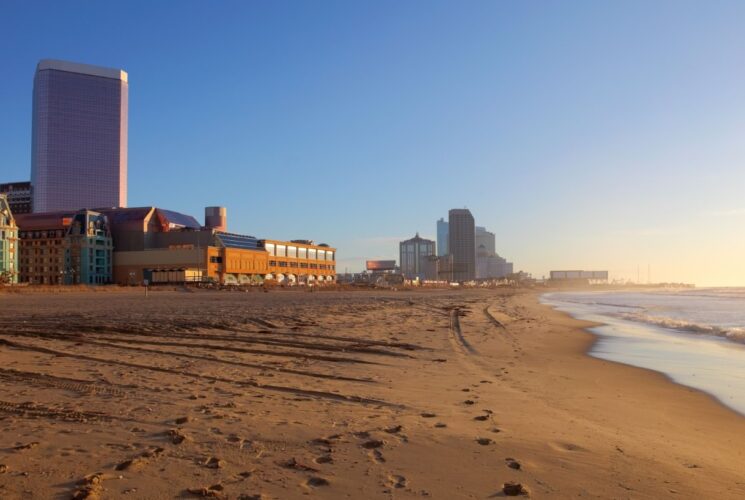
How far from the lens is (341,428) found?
6875 millimetres

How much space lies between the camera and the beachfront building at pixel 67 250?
11862cm

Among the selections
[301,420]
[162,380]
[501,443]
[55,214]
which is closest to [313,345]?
[162,380]

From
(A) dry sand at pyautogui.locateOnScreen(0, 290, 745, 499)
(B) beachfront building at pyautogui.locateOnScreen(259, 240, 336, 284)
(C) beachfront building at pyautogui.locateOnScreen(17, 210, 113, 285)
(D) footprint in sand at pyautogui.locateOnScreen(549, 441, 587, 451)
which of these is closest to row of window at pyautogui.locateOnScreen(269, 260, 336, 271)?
(B) beachfront building at pyautogui.locateOnScreen(259, 240, 336, 284)

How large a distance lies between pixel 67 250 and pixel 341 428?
430 feet

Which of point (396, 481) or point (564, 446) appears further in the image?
point (564, 446)

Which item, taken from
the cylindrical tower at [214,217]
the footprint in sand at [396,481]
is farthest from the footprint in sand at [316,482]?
the cylindrical tower at [214,217]

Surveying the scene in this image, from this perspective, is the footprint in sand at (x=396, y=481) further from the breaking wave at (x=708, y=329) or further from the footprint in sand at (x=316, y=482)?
the breaking wave at (x=708, y=329)

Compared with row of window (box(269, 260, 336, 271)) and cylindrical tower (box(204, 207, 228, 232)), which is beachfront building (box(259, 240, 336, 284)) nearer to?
row of window (box(269, 260, 336, 271))

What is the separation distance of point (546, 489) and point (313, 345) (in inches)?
435

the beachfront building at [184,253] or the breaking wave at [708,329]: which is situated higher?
the beachfront building at [184,253]

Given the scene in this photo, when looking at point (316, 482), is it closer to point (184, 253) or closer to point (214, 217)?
point (184, 253)

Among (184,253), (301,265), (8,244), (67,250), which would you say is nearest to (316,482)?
(184,253)

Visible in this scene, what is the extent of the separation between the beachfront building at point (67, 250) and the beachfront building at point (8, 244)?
758 centimetres

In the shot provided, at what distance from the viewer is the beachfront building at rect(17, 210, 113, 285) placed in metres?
119
